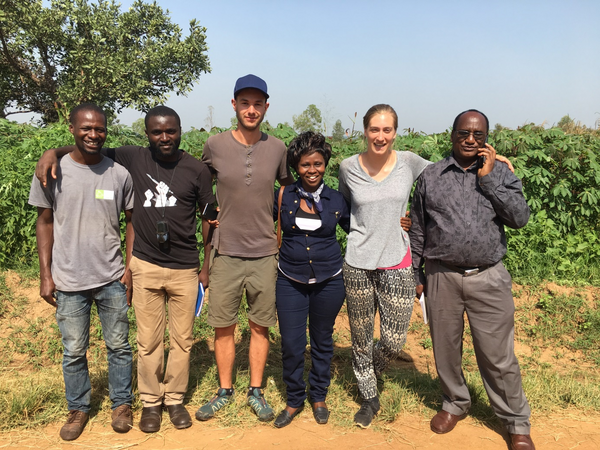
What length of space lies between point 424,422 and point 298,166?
204 cm

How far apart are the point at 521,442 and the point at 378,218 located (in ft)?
5.51

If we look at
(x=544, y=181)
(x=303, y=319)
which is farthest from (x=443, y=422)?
(x=544, y=181)

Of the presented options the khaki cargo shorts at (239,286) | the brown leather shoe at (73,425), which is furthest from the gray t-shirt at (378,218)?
the brown leather shoe at (73,425)

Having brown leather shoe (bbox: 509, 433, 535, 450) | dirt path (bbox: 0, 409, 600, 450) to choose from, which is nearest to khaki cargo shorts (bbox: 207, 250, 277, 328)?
dirt path (bbox: 0, 409, 600, 450)

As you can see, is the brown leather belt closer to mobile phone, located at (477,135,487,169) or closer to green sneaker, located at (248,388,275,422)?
mobile phone, located at (477,135,487,169)

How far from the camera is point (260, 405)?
326 centimetres

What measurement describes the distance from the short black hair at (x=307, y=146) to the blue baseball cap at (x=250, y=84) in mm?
415

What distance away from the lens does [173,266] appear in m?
3.01

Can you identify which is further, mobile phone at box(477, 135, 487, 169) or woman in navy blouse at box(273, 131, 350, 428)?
woman in navy blouse at box(273, 131, 350, 428)

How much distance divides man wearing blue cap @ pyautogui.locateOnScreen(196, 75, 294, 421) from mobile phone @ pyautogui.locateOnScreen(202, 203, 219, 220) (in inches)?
2.1

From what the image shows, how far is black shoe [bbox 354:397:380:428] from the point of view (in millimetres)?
3199

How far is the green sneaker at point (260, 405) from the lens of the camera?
10.6 feet

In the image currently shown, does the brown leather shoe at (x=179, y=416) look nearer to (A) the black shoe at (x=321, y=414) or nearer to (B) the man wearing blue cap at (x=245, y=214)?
(B) the man wearing blue cap at (x=245, y=214)

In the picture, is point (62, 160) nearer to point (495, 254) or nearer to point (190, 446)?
point (190, 446)
